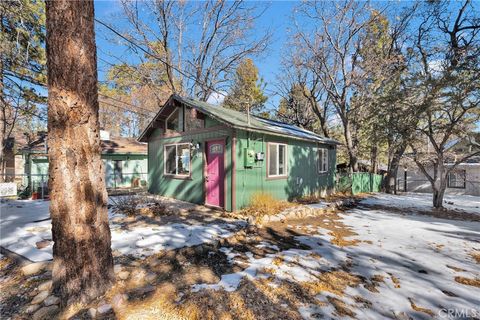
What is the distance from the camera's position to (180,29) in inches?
659

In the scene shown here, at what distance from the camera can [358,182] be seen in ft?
47.1

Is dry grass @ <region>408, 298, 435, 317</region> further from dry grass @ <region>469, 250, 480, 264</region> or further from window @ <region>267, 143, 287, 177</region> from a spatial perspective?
window @ <region>267, 143, 287, 177</region>

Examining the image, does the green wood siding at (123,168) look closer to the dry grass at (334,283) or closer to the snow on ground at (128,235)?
the snow on ground at (128,235)

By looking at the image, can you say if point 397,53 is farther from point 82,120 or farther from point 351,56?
point 82,120

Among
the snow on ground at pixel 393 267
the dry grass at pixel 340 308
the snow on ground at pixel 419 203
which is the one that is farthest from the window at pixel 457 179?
the dry grass at pixel 340 308

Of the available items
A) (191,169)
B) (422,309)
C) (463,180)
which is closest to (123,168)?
(191,169)

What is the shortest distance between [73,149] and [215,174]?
5.34m

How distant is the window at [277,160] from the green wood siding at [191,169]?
1863 millimetres

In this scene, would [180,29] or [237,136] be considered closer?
[237,136]

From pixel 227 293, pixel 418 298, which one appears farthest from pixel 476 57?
pixel 227 293

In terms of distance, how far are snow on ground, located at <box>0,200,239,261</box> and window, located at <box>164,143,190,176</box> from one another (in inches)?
125

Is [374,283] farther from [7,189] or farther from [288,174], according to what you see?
[7,189]

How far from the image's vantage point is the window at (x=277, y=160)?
28.1ft

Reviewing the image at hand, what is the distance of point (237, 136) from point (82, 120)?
489cm
